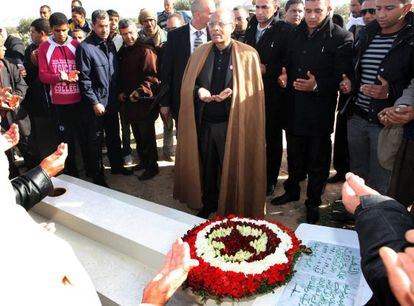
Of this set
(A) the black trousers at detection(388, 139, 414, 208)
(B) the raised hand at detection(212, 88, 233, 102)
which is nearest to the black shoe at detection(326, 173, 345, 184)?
(A) the black trousers at detection(388, 139, 414, 208)

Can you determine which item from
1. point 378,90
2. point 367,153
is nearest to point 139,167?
point 367,153

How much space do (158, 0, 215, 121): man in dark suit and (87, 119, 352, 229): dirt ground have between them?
1.21m

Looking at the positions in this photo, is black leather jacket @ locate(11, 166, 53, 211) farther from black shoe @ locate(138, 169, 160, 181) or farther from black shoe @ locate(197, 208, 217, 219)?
black shoe @ locate(138, 169, 160, 181)

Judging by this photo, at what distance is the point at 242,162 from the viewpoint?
3787mm

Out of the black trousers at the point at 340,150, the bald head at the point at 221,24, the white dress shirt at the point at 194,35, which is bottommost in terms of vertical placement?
the black trousers at the point at 340,150

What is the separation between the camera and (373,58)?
11.4 feet

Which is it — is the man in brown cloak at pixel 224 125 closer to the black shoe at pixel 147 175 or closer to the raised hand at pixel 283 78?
the raised hand at pixel 283 78

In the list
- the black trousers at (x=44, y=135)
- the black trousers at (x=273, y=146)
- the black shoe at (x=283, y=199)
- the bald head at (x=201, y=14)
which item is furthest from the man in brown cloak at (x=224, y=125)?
the black trousers at (x=44, y=135)

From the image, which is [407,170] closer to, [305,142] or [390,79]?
[390,79]

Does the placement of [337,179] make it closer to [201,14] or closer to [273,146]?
[273,146]

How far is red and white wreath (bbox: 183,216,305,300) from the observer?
2.08 m

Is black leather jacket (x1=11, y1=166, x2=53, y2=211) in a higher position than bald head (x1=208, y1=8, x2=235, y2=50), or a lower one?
lower

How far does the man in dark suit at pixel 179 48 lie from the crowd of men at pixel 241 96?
0.01 metres

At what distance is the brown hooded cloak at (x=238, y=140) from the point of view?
3.66m
